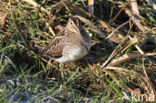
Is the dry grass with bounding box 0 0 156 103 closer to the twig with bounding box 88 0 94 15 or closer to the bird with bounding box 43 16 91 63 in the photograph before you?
the twig with bounding box 88 0 94 15

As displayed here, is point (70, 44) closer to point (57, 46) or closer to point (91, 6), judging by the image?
point (57, 46)

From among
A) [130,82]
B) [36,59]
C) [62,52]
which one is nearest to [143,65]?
[130,82]

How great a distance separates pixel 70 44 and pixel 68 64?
0.48 m

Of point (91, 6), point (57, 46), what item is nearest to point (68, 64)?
point (57, 46)

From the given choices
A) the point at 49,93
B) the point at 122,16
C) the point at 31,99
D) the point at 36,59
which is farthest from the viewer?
the point at 122,16

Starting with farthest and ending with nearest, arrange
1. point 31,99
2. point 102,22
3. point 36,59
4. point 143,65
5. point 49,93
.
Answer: point 102,22 < point 36,59 < point 143,65 < point 49,93 < point 31,99

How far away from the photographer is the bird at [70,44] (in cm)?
433

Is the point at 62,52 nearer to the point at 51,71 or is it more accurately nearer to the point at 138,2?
the point at 51,71

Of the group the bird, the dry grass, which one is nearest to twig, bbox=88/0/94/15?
the dry grass

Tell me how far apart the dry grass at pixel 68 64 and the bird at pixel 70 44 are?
0.22 meters

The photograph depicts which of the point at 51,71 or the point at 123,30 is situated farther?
the point at 123,30

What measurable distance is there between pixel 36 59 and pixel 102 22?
4.58 ft

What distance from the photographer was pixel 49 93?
3.72m

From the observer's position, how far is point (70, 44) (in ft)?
14.6
